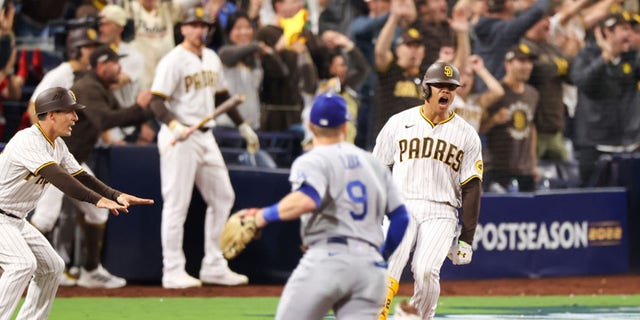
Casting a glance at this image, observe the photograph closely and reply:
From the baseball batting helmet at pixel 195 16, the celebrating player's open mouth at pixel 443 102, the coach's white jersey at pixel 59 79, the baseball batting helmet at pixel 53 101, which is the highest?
the baseball batting helmet at pixel 195 16

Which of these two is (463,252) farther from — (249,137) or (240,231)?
(249,137)

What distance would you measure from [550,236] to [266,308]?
4901 millimetres

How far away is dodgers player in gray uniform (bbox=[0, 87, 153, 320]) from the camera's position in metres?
7.83

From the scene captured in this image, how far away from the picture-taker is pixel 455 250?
8.55m

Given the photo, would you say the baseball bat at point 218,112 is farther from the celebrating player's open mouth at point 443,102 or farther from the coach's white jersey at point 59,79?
the celebrating player's open mouth at point 443,102

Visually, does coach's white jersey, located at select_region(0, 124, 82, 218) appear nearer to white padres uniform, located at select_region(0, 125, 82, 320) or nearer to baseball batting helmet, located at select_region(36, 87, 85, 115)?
white padres uniform, located at select_region(0, 125, 82, 320)

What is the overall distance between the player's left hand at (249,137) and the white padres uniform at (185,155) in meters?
0.48

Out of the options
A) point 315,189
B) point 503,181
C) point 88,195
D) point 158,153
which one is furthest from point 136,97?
point 315,189

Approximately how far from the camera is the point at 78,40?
12.7 m

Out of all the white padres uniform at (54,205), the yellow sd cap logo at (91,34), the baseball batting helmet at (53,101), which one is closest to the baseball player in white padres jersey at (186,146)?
the white padres uniform at (54,205)

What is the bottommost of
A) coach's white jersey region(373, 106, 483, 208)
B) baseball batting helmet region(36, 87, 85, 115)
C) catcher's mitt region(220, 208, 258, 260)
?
catcher's mitt region(220, 208, 258, 260)

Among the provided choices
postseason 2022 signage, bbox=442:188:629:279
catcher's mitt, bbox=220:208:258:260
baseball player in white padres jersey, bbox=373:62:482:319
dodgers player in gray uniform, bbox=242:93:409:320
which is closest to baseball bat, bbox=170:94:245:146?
postseason 2022 signage, bbox=442:188:629:279

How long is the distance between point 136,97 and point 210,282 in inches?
90.8

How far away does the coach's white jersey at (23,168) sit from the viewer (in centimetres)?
789
